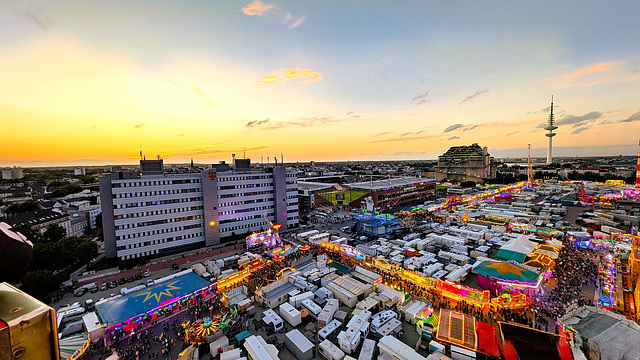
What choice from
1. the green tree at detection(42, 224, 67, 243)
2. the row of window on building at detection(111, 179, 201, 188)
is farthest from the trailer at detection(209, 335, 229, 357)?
the green tree at detection(42, 224, 67, 243)

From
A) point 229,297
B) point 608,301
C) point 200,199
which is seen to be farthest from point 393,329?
point 200,199

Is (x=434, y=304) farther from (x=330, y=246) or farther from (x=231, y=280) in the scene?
(x=231, y=280)

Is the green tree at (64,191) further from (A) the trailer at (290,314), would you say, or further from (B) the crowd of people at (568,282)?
(B) the crowd of people at (568,282)

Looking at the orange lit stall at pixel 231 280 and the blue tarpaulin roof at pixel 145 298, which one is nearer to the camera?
the blue tarpaulin roof at pixel 145 298

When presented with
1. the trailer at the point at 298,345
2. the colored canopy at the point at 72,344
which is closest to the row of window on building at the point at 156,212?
the colored canopy at the point at 72,344

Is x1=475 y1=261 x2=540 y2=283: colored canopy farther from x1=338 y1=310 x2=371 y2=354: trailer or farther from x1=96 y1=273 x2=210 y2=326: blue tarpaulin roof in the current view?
x1=96 y1=273 x2=210 y2=326: blue tarpaulin roof

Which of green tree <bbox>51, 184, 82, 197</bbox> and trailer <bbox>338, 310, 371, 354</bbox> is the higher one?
green tree <bbox>51, 184, 82, 197</bbox>

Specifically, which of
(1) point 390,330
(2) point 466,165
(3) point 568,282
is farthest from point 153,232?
(2) point 466,165
